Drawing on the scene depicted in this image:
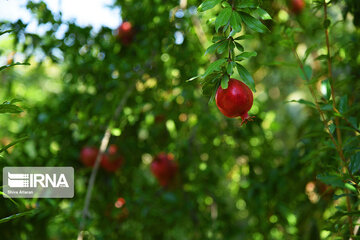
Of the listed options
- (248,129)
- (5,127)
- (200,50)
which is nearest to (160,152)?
(248,129)

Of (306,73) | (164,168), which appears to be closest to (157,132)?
(164,168)

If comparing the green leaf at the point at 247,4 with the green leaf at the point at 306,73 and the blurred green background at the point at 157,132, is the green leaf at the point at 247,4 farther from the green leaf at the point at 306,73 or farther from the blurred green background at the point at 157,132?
the blurred green background at the point at 157,132

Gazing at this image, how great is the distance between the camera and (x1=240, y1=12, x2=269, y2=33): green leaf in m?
0.64

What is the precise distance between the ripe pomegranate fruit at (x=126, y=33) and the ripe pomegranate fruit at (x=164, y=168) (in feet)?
1.84

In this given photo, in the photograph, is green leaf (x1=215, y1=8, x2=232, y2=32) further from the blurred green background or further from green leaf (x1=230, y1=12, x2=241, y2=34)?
the blurred green background

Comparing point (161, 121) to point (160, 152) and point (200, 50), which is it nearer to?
point (160, 152)

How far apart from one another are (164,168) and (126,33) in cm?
65

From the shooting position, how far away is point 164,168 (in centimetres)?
164

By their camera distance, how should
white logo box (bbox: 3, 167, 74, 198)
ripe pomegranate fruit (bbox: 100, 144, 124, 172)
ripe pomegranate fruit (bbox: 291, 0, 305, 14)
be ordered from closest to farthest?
white logo box (bbox: 3, 167, 74, 198), ripe pomegranate fruit (bbox: 100, 144, 124, 172), ripe pomegranate fruit (bbox: 291, 0, 305, 14)

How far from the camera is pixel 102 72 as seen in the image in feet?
4.53

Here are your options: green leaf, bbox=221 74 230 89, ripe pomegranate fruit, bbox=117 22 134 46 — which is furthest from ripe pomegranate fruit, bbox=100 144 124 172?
green leaf, bbox=221 74 230 89

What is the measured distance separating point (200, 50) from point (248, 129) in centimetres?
37

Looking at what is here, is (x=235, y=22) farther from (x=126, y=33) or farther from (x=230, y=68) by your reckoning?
(x=126, y=33)

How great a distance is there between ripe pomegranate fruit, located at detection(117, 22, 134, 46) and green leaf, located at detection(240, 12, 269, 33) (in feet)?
3.11
